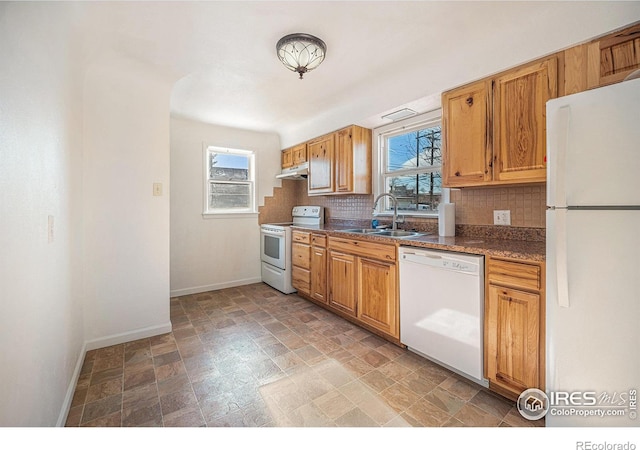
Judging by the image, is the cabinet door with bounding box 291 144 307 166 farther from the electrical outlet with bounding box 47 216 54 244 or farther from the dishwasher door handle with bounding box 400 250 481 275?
the electrical outlet with bounding box 47 216 54 244

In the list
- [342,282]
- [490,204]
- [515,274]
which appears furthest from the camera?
[342,282]

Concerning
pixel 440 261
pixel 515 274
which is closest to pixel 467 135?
pixel 440 261

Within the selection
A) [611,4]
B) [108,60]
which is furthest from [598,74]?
[108,60]

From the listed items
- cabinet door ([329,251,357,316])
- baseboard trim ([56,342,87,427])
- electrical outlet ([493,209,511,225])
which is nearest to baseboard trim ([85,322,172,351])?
baseboard trim ([56,342,87,427])

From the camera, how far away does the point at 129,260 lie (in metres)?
2.48

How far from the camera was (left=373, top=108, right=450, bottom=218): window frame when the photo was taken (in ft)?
8.97

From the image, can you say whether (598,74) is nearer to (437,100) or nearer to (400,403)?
Result: (437,100)

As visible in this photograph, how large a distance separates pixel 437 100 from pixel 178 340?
3.23 meters

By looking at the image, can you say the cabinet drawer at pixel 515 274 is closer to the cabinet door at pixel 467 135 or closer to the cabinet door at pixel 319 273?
the cabinet door at pixel 467 135

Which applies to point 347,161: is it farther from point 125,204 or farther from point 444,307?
point 125,204

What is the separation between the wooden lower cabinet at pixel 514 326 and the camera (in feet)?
4.92

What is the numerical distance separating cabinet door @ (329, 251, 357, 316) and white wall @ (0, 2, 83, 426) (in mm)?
2154

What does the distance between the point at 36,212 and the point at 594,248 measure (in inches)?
99.8

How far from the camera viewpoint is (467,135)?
2.12 meters
